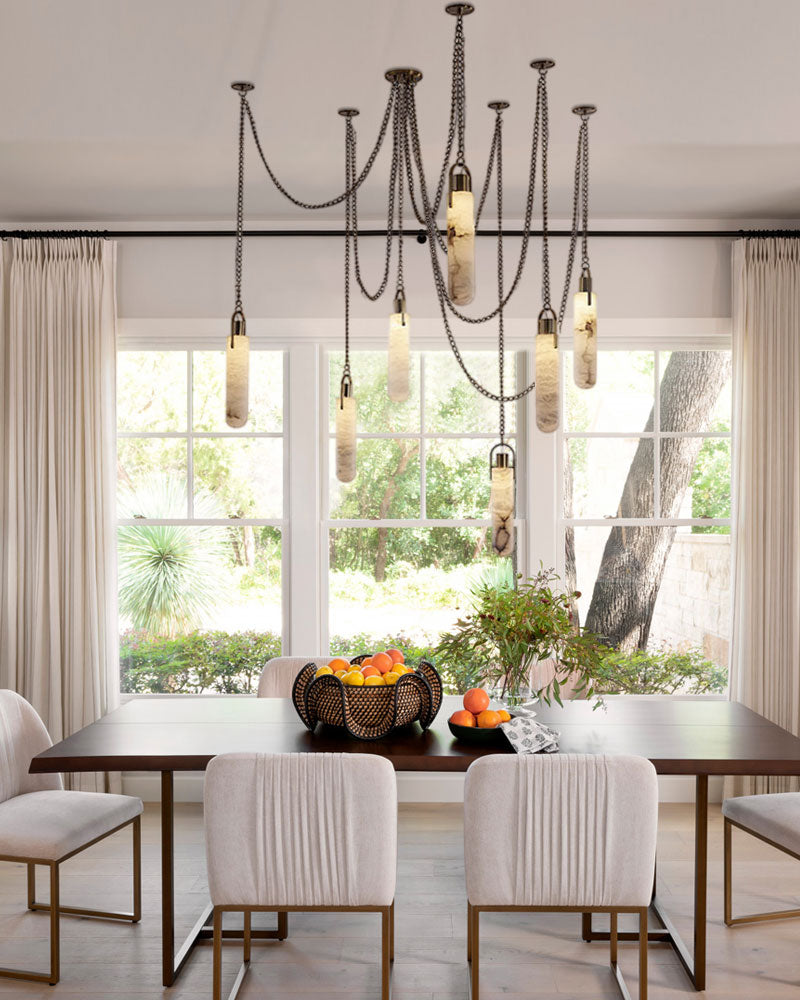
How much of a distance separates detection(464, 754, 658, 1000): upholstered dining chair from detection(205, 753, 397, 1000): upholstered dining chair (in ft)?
0.77

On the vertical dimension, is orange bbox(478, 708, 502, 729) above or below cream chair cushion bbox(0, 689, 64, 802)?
above

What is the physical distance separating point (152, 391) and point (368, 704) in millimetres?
2421

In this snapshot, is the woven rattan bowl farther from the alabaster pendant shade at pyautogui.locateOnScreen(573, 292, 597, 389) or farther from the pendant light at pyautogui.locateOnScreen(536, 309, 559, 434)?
the alabaster pendant shade at pyautogui.locateOnScreen(573, 292, 597, 389)

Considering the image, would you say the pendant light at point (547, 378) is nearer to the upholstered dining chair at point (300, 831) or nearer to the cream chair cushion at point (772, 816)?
the upholstered dining chair at point (300, 831)

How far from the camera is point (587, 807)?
2.31 meters

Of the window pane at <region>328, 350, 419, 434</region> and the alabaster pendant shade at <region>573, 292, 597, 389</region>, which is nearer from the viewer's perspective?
the alabaster pendant shade at <region>573, 292, 597, 389</region>

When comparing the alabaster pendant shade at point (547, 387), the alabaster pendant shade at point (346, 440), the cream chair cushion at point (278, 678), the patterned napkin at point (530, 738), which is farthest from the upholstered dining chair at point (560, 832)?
the cream chair cushion at point (278, 678)

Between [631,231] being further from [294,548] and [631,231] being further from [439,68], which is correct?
[294,548]

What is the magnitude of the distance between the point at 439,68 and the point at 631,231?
69.3 inches

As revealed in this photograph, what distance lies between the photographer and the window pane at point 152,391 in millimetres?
4645

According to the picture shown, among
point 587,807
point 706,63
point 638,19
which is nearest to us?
point 587,807

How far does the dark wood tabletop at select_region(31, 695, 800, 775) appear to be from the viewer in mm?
2656

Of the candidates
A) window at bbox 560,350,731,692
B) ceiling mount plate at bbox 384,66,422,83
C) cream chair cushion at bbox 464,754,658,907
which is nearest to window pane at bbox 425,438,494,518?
window at bbox 560,350,731,692

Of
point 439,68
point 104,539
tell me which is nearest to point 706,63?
point 439,68
